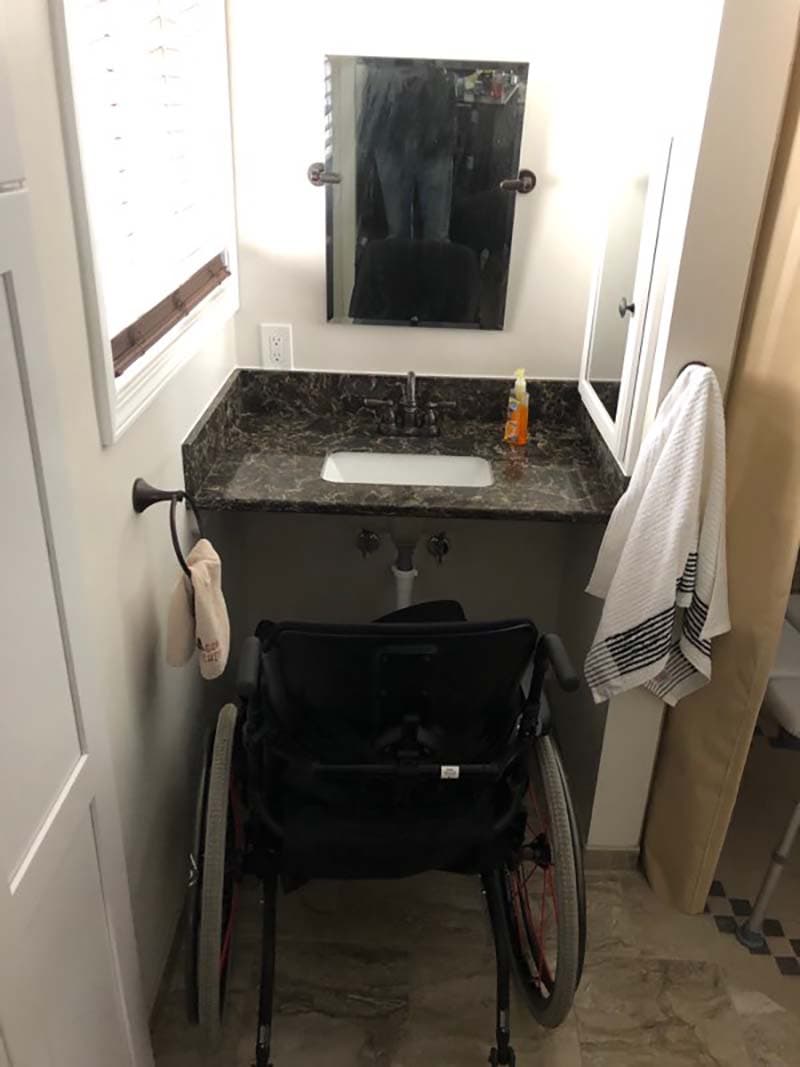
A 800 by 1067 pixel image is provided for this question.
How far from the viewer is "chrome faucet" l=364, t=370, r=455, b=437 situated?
6.89 feet

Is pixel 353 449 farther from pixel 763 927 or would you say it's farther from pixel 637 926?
pixel 763 927

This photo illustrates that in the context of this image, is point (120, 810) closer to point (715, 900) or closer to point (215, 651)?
point (215, 651)

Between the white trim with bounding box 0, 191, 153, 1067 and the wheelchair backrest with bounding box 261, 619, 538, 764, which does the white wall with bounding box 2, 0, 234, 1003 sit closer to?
the white trim with bounding box 0, 191, 153, 1067

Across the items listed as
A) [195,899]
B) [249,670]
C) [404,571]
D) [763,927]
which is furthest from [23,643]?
[763,927]

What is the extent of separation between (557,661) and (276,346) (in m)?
1.19

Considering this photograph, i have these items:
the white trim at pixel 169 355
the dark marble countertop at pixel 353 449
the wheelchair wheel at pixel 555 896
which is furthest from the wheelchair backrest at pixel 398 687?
the dark marble countertop at pixel 353 449

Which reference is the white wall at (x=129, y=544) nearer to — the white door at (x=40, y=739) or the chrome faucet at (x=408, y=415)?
the white door at (x=40, y=739)

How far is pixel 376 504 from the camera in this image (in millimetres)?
1730

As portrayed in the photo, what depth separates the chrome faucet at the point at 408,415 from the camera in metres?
2.10

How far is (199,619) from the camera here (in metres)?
1.44

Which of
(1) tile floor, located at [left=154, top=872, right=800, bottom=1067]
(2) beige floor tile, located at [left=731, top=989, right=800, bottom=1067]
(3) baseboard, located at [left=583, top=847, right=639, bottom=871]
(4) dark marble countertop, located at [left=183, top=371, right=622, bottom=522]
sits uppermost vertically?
(4) dark marble countertop, located at [left=183, top=371, right=622, bottom=522]

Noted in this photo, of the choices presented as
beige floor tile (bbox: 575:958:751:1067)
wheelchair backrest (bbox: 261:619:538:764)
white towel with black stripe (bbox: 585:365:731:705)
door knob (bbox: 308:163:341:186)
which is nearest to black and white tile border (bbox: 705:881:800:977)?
beige floor tile (bbox: 575:958:751:1067)

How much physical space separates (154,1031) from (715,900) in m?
1.21

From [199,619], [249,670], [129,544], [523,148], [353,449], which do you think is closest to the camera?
[249,670]
